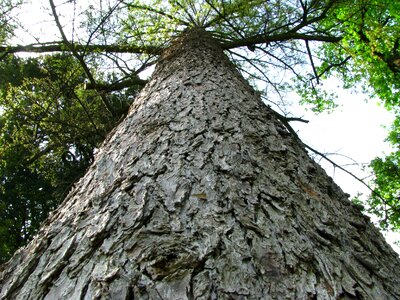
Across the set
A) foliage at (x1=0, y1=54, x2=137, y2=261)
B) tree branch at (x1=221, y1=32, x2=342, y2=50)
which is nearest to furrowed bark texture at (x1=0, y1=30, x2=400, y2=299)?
foliage at (x1=0, y1=54, x2=137, y2=261)

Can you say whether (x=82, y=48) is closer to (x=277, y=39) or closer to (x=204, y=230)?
(x=277, y=39)

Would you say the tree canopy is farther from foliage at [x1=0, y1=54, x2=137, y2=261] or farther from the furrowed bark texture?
the furrowed bark texture

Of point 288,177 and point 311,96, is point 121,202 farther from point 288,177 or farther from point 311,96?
point 311,96

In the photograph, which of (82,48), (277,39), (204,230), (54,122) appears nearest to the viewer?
(204,230)

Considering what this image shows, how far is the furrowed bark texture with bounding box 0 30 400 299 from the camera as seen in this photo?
0.88 meters

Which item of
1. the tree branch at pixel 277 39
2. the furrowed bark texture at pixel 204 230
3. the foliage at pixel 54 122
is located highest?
the tree branch at pixel 277 39

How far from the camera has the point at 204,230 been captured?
1.04m

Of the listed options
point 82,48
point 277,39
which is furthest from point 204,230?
point 277,39

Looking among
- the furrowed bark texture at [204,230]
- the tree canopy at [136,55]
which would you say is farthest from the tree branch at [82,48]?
the furrowed bark texture at [204,230]

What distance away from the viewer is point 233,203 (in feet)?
3.93

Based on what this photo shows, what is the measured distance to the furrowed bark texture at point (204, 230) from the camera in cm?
88

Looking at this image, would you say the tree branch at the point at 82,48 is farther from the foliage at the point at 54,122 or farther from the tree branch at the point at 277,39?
the tree branch at the point at 277,39

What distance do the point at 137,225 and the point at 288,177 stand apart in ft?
2.54

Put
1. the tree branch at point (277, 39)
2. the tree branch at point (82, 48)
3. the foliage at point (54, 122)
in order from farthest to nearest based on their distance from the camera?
the tree branch at point (277, 39), the foliage at point (54, 122), the tree branch at point (82, 48)
